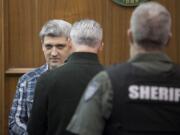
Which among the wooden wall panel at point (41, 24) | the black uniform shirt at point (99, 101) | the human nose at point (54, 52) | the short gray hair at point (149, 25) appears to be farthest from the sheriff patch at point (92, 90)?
the wooden wall panel at point (41, 24)

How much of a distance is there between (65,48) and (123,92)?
1419 mm

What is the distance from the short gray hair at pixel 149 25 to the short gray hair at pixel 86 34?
58 centimetres

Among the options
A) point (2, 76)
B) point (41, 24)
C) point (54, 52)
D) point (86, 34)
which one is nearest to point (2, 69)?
point (2, 76)

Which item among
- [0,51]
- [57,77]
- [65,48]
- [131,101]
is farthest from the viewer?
[0,51]

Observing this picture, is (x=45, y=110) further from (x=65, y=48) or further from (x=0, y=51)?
(x=0, y=51)

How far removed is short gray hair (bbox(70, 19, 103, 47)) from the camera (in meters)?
2.76

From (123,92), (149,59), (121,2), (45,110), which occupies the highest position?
(121,2)

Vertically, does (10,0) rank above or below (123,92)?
above

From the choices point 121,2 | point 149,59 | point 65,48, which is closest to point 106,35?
point 121,2

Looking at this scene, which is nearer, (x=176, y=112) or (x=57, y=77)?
(x=176, y=112)

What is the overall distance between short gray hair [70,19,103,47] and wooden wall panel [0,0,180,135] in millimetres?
1203

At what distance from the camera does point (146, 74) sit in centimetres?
219

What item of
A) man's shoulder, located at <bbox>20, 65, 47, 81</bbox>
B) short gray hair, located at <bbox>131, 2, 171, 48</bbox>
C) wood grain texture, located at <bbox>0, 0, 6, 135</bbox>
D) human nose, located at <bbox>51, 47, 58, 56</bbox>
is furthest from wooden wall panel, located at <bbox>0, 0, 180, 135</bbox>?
short gray hair, located at <bbox>131, 2, 171, 48</bbox>

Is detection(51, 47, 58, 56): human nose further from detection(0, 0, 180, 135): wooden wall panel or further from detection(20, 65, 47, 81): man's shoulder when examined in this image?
detection(0, 0, 180, 135): wooden wall panel
